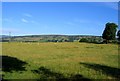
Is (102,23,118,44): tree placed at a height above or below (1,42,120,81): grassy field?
above

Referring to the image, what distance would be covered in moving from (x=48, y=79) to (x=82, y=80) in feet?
7.87

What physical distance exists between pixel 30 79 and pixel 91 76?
5024 millimetres

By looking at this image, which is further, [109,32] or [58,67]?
[109,32]

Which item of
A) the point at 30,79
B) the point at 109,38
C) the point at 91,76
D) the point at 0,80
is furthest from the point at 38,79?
the point at 109,38

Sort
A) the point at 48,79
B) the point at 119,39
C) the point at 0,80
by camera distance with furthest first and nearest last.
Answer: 1. the point at 119,39
2. the point at 48,79
3. the point at 0,80

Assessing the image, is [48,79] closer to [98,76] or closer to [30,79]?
[30,79]

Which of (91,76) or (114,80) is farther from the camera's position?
(91,76)

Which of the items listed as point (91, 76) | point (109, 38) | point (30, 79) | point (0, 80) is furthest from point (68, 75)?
point (109, 38)

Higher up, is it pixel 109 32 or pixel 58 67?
pixel 109 32

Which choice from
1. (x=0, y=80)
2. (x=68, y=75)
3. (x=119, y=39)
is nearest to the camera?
(x=0, y=80)

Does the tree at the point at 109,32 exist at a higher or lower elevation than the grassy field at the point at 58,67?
higher

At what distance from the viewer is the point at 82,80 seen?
19062mm

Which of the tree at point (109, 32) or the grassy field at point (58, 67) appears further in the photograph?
the tree at point (109, 32)

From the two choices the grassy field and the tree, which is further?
the tree
